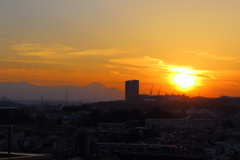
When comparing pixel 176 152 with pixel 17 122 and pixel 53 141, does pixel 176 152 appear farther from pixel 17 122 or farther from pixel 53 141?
pixel 17 122

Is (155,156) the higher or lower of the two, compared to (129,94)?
lower

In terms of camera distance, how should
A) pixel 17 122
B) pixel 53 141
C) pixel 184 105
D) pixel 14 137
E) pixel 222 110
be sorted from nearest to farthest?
pixel 53 141 → pixel 14 137 → pixel 17 122 → pixel 222 110 → pixel 184 105

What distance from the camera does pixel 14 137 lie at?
15.0 metres

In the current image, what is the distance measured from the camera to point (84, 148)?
1322 centimetres

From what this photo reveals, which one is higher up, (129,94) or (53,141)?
(129,94)

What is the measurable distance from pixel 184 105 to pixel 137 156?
35432 millimetres

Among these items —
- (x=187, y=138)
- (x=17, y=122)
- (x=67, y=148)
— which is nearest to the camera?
(x=67, y=148)

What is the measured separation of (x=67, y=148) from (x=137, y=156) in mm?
2989

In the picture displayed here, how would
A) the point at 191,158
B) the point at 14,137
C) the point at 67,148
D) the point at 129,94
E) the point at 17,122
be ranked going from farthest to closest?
the point at 129,94 → the point at 17,122 → the point at 14,137 → the point at 67,148 → the point at 191,158

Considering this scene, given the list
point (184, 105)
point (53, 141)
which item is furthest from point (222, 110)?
point (53, 141)

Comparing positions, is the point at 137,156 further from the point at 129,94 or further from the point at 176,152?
the point at 129,94

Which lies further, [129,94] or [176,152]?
[129,94]

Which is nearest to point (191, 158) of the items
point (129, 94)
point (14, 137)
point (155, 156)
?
point (155, 156)

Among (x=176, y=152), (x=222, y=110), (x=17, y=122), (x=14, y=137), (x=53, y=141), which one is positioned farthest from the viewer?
(x=222, y=110)
